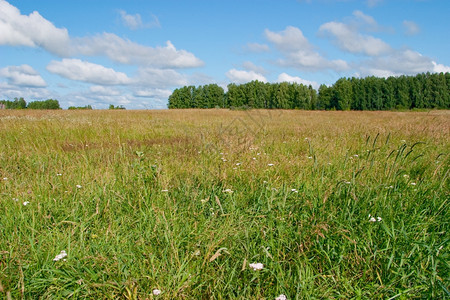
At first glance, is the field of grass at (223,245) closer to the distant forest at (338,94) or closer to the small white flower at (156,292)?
the small white flower at (156,292)

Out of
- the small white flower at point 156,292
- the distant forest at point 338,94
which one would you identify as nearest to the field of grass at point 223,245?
the small white flower at point 156,292

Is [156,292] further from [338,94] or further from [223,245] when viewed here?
[338,94]

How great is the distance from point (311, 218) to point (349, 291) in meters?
0.57

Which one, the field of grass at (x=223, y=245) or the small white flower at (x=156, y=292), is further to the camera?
the field of grass at (x=223, y=245)

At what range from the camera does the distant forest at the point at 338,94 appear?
5025cm

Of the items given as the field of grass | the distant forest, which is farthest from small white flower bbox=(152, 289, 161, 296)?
the distant forest

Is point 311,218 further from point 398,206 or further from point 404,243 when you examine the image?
point 398,206

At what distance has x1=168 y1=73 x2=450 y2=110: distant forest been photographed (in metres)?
50.2

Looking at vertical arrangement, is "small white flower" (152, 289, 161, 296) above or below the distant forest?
below

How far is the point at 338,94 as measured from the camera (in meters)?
60.6

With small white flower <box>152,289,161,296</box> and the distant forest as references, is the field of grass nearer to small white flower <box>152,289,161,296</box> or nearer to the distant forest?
small white flower <box>152,289,161,296</box>

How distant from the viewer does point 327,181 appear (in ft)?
10.2

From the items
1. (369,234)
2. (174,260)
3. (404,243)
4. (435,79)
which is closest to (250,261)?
(174,260)

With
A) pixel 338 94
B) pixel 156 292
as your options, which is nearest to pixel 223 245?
pixel 156 292
